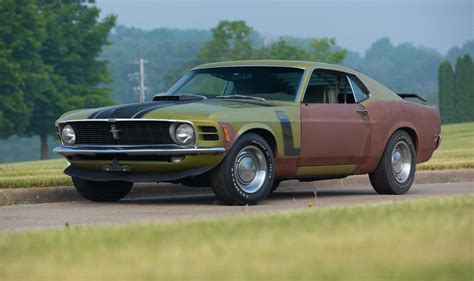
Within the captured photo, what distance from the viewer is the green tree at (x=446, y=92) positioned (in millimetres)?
90750

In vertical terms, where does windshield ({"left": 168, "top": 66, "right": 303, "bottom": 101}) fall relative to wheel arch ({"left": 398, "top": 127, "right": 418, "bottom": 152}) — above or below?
above

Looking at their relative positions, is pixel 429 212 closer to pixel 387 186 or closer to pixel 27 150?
pixel 387 186

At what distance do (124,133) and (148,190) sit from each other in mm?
2141

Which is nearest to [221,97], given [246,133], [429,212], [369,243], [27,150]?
[246,133]

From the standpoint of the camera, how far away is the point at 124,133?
436 inches

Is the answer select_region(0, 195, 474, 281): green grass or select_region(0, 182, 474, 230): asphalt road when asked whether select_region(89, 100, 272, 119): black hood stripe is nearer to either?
select_region(0, 182, 474, 230): asphalt road

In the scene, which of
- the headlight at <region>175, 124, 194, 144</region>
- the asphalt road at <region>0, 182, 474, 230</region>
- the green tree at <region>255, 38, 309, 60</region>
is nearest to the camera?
the asphalt road at <region>0, 182, 474, 230</region>

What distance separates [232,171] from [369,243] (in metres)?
4.79

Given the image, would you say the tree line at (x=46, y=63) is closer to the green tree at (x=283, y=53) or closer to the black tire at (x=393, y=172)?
the green tree at (x=283, y=53)

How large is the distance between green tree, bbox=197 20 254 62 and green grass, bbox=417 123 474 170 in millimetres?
43450

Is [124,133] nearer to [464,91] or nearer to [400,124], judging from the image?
[400,124]

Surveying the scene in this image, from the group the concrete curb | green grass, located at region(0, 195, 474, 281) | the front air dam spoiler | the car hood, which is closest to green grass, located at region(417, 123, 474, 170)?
the concrete curb

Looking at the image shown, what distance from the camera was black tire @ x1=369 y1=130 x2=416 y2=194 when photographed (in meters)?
12.7

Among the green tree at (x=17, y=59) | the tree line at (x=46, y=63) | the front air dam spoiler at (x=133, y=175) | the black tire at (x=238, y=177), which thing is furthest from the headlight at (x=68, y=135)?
the tree line at (x=46, y=63)
